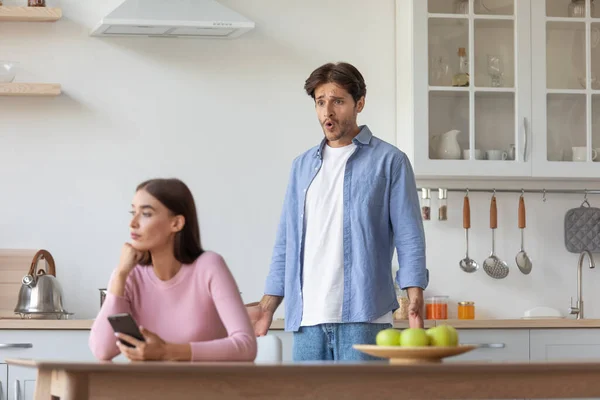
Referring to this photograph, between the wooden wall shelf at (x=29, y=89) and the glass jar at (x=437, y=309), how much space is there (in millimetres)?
1715

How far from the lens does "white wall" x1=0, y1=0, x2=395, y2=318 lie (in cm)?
425

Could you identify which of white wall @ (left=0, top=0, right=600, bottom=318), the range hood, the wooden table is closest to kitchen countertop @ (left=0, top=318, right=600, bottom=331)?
white wall @ (left=0, top=0, right=600, bottom=318)

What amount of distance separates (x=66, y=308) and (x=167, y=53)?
44.6 inches

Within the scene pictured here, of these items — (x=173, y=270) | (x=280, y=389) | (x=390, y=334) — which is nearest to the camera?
(x=280, y=389)

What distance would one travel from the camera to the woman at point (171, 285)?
86.4 inches

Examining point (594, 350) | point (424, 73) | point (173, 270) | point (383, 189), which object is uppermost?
point (424, 73)

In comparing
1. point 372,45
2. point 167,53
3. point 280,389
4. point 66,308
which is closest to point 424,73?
point 372,45

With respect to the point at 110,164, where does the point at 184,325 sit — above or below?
below

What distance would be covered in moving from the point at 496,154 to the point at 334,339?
1.77 m

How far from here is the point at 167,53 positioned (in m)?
4.38

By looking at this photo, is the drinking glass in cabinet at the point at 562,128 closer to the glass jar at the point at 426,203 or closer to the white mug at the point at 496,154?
the white mug at the point at 496,154

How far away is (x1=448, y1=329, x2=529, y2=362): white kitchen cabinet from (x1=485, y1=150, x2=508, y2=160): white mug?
763mm

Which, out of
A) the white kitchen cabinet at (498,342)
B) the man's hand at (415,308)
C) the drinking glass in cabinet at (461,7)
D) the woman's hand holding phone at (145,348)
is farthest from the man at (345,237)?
the drinking glass in cabinet at (461,7)

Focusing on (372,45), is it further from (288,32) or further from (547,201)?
(547,201)
